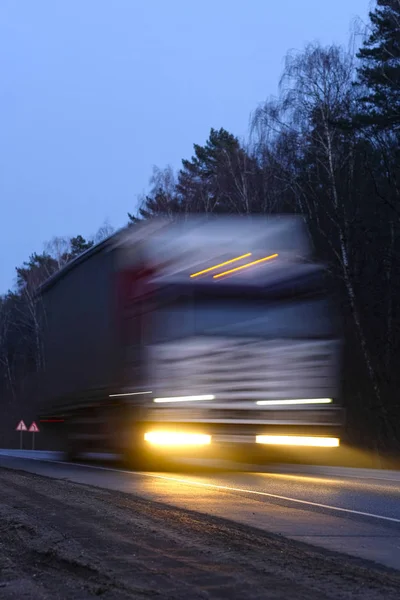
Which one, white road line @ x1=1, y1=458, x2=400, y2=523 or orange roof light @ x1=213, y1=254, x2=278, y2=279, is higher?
orange roof light @ x1=213, y1=254, x2=278, y2=279

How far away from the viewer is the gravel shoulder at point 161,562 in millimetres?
6336

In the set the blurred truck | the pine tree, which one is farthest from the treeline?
the blurred truck

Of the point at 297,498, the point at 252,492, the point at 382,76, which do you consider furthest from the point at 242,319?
the point at 382,76

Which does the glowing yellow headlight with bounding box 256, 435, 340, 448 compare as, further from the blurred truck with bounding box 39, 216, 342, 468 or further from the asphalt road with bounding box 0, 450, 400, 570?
the asphalt road with bounding box 0, 450, 400, 570

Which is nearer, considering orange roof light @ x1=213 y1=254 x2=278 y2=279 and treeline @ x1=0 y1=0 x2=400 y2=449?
orange roof light @ x1=213 y1=254 x2=278 y2=279

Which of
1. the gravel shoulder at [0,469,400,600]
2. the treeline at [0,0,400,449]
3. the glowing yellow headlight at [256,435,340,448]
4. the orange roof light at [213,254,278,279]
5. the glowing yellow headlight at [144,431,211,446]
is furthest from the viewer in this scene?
the treeline at [0,0,400,449]

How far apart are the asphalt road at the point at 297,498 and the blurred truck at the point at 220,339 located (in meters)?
0.71

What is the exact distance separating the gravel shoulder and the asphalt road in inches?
22.7

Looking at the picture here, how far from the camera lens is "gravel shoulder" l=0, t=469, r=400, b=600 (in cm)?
634

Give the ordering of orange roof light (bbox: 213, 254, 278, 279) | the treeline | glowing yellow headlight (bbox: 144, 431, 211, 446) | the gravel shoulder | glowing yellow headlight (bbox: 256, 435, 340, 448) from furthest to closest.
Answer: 1. the treeline
2. orange roof light (bbox: 213, 254, 278, 279)
3. glowing yellow headlight (bbox: 256, 435, 340, 448)
4. glowing yellow headlight (bbox: 144, 431, 211, 446)
5. the gravel shoulder

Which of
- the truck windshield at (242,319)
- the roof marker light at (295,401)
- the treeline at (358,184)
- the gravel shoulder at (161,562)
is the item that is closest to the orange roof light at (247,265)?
the truck windshield at (242,319)

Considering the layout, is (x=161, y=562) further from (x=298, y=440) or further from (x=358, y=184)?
(x=358, y=184)

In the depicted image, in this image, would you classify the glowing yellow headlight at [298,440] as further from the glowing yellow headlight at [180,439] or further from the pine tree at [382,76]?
the pine tree at [382,76]

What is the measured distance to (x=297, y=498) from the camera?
12039 mm
